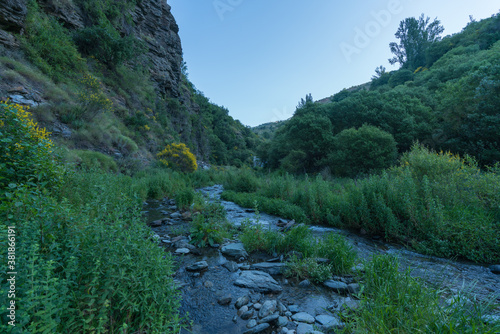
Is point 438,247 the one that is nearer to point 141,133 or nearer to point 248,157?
point 141,133

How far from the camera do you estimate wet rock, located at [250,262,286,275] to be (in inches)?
146

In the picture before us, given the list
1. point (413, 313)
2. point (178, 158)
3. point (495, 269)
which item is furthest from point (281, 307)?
point (178, 158)

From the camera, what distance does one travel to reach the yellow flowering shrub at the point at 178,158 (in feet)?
54.7

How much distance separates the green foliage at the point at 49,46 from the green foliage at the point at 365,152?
813 inches

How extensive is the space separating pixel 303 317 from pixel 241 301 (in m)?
0.84

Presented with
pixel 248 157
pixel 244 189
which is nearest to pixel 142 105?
pixel 244 189

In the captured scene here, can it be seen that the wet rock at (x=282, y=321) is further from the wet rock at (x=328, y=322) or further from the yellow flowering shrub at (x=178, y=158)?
the yellow flowering shrub at (x=178, y=158)

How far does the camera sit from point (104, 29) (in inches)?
647

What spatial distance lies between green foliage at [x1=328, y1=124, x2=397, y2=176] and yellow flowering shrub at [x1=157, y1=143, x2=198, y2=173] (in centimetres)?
1301

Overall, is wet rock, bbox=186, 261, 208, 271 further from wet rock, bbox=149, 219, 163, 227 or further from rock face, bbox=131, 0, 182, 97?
rock face, bbox=131, 0, 182, 97

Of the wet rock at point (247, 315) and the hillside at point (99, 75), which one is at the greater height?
the hillside at point (99, 75)

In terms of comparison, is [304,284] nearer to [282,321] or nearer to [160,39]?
[282,321]

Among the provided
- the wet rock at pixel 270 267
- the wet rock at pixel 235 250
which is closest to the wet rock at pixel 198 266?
the wet rock at pixel 235 250

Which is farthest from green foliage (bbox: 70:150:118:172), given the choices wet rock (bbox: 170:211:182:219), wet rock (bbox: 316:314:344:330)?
wet rock (bbox: 316:314:344:330)
